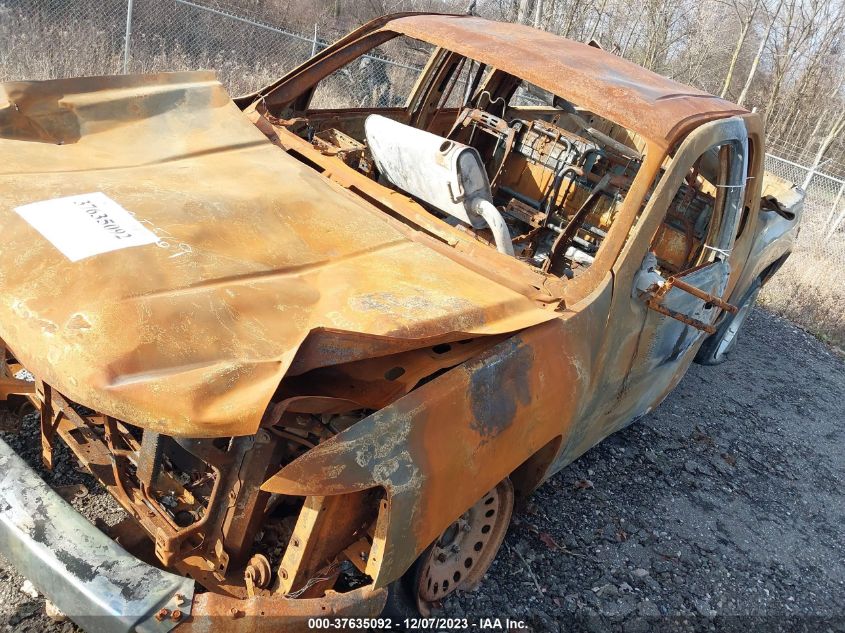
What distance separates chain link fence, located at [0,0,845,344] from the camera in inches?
279

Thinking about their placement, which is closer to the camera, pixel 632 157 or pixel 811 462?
pixel 632 157

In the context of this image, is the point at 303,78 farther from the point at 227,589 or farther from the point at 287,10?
the point at 287,10

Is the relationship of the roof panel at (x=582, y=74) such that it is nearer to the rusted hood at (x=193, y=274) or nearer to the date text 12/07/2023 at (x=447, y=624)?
the rusted hood at (x=193, y=274)

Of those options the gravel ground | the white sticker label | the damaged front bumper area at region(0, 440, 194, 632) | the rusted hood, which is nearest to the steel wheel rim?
the gravel ground

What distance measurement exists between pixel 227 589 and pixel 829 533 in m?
3.46

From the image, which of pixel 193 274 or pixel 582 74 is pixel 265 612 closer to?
pixel 193 274

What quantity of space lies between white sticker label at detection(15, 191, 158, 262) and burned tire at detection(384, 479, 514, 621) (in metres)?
1.39

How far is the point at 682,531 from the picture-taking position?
341 centimetres

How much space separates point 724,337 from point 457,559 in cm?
351

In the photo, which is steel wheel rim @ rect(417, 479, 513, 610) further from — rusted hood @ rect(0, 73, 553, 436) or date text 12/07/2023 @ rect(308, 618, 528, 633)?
rusted hood @ rect(0, 73, 553, 436)

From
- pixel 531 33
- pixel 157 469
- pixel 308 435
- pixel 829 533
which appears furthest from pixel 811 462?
pixel 157 469

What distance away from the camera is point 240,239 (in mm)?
2203

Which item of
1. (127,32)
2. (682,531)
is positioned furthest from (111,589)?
(127,32)

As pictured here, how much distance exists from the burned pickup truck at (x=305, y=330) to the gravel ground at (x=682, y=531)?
0.43 metres
